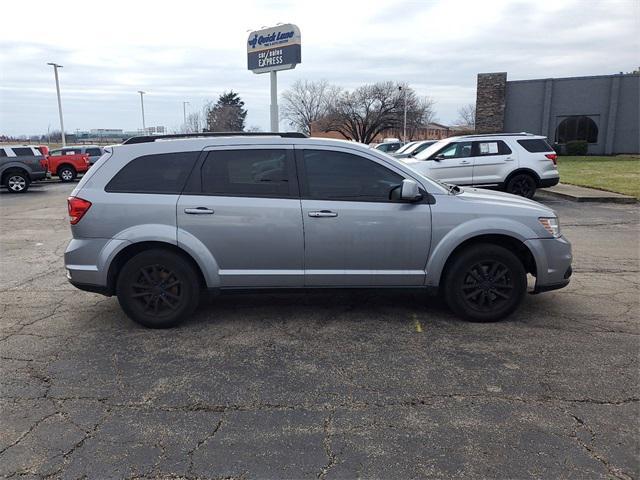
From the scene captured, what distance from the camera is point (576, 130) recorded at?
35.0 meters

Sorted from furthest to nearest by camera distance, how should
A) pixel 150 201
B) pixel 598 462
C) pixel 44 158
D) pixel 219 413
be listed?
pixel 44 158, pixel 150 201, pixel 219 413, pixel 598 462

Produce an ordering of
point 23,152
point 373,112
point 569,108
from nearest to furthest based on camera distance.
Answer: point 23,152 → point 569,108 → point 373,112

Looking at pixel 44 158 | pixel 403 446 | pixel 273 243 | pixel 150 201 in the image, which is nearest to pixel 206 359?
pixel 273 243

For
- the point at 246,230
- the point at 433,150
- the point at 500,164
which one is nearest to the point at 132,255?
the point at 246,230

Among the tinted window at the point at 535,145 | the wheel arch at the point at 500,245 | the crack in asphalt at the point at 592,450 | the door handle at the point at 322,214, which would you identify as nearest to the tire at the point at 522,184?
the tinted window at the point at 535,145

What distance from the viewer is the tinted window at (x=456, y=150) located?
43.0 ft

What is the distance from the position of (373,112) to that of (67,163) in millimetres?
→ 45899

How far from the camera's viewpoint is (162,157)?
4574 millimetres

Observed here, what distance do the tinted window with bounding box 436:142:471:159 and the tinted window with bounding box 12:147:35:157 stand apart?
1646 cm

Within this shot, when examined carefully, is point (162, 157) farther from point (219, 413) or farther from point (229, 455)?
point (229, 455)

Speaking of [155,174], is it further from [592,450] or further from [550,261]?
[592,450]

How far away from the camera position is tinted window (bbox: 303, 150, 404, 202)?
14.8 feet

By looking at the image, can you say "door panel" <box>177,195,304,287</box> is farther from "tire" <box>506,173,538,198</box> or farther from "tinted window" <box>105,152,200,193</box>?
"tire" <box>506,173,538,198</box>

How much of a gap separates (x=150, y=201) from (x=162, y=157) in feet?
1.46
